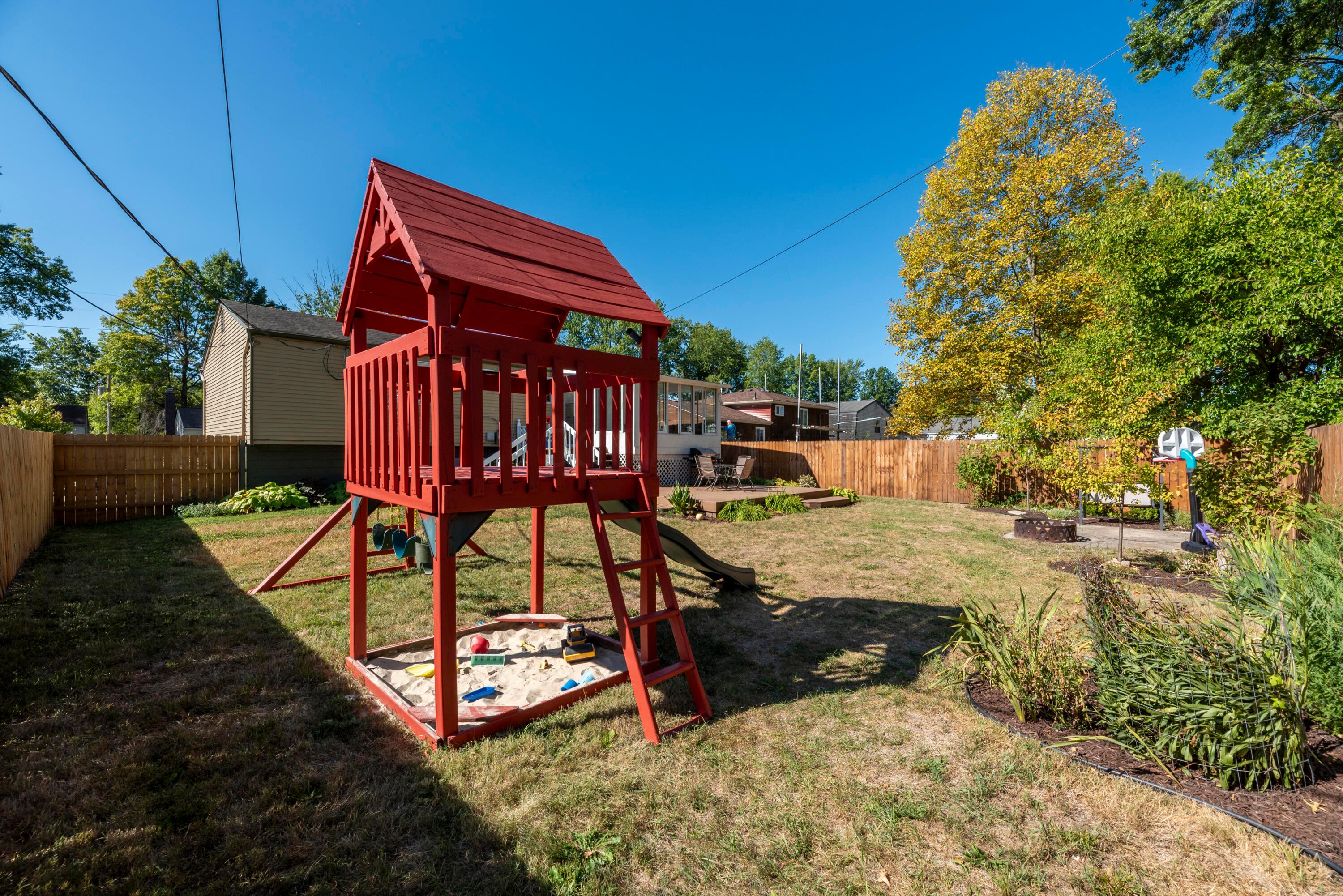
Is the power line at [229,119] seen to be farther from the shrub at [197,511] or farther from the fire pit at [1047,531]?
the fire pit at [1047,531]

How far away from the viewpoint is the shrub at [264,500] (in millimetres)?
11758

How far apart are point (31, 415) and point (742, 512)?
1781 centimetres

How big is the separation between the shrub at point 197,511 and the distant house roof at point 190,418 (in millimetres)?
23782

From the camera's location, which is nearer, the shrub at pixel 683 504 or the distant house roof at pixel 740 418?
the shrub at pixel 683 504

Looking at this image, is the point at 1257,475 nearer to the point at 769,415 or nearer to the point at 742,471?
the point at 742,471

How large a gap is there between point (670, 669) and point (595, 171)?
2109 cm

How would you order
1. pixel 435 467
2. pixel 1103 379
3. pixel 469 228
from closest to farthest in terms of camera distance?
pixel 435 467
pixel 469 228
pixel 1103 379

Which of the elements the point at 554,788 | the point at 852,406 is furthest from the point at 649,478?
the point at 852,406

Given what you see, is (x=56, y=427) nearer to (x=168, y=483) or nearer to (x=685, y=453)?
(x=168, y=483)

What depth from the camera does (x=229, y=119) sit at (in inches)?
316

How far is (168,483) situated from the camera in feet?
39.3


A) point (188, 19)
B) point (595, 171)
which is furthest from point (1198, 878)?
point (595, 171)

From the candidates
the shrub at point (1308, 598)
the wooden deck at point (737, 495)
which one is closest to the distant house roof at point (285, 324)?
the wooden deck at point (737, 495)

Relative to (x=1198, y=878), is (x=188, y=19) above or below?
above
